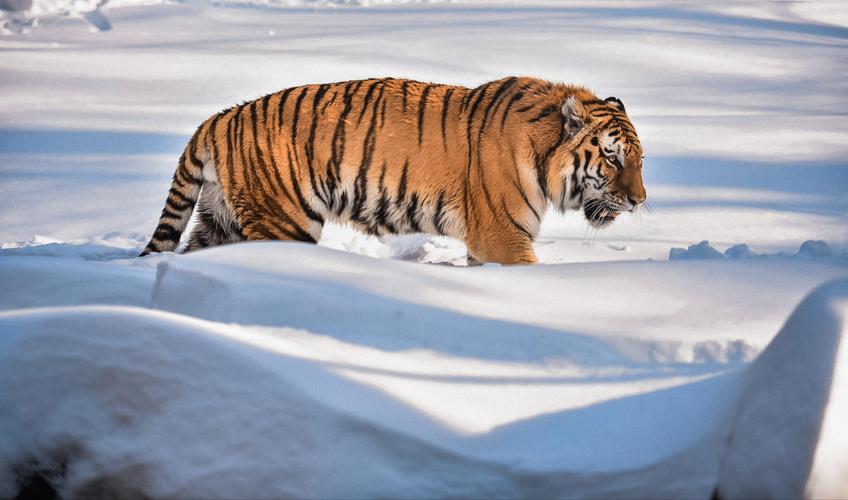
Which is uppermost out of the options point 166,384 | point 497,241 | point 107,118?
point 166,384

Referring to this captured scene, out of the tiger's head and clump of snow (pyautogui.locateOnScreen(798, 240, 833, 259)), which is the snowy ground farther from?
the tiger's head

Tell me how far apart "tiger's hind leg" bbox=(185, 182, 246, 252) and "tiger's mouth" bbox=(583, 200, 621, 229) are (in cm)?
120

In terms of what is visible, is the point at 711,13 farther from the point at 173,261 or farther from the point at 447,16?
the point at 173,261

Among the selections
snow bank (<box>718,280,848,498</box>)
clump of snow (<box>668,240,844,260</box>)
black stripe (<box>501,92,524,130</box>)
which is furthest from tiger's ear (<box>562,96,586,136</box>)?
snow bank (<box>718,280,848,498</box>)

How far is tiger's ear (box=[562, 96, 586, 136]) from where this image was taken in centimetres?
367

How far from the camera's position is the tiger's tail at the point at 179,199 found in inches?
148

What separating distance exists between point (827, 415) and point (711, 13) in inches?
337

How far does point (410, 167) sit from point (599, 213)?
2.22 ft

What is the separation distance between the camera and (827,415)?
177cm

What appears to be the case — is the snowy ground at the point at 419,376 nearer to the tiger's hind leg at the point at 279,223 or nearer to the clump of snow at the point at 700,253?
the clump of snow at the point at 700,253

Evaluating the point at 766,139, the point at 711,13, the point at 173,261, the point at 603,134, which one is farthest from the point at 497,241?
the point at 711,13

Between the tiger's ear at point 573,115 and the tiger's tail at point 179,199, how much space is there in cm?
124

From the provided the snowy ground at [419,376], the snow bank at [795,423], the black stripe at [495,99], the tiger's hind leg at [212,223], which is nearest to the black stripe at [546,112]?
the black stripe at [495,99]

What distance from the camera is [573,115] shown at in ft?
12.1
